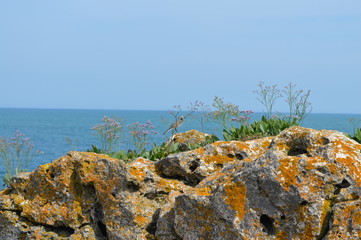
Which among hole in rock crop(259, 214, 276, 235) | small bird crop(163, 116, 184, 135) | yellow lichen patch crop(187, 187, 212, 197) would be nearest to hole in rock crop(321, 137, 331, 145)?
hole in rock crop(259, 214, 276, 235)

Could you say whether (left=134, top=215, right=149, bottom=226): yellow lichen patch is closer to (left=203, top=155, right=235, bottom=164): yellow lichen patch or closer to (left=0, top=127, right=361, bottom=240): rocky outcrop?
(left=0, top=127, right=361, bottom=240): rocky outcrop

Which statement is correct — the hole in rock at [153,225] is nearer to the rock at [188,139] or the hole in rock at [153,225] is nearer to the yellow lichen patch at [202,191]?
the yellow lichen patch at [202,191]

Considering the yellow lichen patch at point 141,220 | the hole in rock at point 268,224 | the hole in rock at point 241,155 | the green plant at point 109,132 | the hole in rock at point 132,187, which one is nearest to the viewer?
the hole in rock at point 268,224

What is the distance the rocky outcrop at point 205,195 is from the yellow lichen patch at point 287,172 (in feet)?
0.04

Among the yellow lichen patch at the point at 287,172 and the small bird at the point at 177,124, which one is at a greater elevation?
the small bird at the point at 177,124

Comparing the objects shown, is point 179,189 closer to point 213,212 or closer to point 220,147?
point 220,147

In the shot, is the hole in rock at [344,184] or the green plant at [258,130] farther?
the green plant at [258,130]

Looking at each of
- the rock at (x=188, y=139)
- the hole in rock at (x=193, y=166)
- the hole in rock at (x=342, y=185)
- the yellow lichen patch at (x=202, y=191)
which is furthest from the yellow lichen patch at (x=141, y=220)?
the rock at (x=188, y=139)

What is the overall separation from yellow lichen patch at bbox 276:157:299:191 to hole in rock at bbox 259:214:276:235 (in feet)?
1.55

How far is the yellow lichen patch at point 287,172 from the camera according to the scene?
675 cm

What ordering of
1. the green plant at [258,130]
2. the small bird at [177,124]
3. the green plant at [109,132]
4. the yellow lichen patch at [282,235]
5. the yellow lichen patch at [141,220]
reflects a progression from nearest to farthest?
the yellow lichen patch at [282,235], the yellow lichen patch at [141,220], the small bird at [177,124], the green plant at [258,130], the green plant at [109,132]

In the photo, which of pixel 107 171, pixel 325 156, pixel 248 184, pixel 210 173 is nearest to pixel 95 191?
pixel 107 171

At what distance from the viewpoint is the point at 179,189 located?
8.52 metres

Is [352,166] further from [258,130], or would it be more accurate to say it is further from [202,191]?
[258,130]
